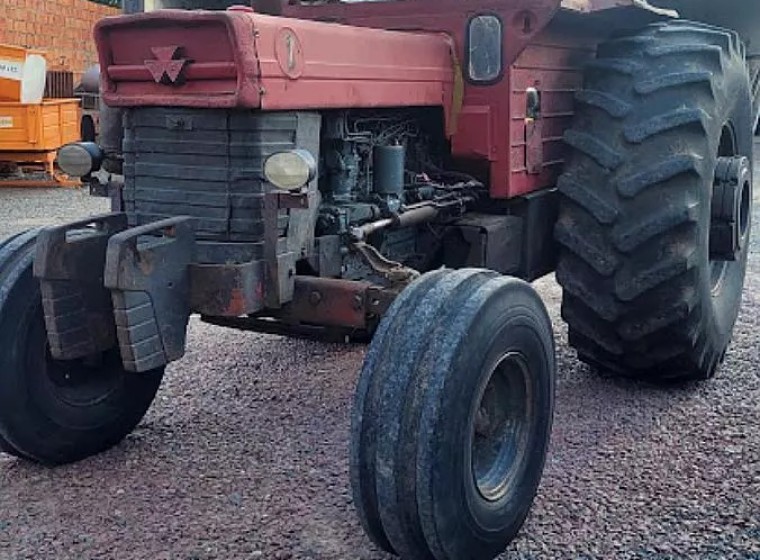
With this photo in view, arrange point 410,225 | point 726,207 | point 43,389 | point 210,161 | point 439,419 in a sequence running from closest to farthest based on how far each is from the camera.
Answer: point 439,419, point 210,161, point 43,389, point 410,225, point 726,207

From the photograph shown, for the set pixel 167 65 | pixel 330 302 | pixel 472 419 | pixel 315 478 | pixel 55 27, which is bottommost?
pixel 315 478

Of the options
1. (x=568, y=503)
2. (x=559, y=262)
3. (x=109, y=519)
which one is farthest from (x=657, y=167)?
(x=109, y=519)

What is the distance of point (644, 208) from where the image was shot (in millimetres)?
4180

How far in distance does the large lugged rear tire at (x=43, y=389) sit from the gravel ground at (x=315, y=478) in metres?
0.11

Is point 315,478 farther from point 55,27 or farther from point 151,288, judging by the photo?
point 55,27

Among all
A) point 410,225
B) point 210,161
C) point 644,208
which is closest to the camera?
point 210,161

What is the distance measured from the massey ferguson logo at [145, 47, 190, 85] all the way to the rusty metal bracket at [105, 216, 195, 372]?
45 centimetres

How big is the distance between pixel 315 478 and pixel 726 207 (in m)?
2.35

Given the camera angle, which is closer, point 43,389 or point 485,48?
point 43,389

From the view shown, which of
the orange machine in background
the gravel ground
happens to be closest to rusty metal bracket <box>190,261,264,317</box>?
the gravel ground

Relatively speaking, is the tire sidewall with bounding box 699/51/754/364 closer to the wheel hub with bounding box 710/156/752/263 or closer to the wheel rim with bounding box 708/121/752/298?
the wheel rim with bounding box 708/121/752/298

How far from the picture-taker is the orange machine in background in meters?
12.7

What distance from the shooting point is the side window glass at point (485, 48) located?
4148mm

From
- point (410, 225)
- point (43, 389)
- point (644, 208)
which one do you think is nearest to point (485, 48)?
point (410, 225)
